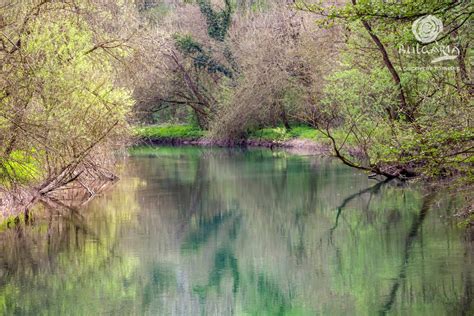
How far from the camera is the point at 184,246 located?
17.5 metres

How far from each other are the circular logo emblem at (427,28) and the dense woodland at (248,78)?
7.9 inches

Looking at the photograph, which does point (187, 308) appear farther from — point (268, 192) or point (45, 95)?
point (268, 192)

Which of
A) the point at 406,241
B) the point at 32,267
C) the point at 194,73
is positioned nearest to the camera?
the point at 32,267

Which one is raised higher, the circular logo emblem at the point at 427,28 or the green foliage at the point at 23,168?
the circular logo emblem at the point at 427,28

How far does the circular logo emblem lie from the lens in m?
13.9

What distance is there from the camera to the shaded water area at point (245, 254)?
12.7 meters

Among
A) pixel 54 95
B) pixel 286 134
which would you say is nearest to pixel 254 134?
pixel 286 134

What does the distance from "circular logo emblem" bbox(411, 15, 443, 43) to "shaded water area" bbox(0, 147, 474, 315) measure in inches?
159

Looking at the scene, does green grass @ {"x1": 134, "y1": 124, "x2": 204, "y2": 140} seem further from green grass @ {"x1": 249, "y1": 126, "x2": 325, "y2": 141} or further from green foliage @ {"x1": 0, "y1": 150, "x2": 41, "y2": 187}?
green foliage @ {"x1": 0, "y1": 150, "x2": 41, "y2": 187}

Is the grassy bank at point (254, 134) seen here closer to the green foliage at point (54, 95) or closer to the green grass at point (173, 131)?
the green grass at point (173, 131)

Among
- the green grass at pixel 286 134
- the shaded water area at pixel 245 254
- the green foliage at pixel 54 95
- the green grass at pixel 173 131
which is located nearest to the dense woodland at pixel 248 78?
the green foliage at pixel 54 95

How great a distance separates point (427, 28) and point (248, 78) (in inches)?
1083

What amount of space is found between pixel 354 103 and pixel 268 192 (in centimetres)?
410

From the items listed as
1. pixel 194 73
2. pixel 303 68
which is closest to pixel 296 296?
pixel 303 68
